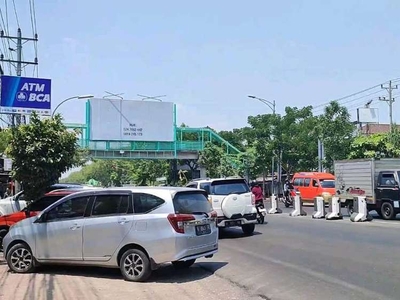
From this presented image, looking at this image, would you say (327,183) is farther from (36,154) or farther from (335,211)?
(36,154)

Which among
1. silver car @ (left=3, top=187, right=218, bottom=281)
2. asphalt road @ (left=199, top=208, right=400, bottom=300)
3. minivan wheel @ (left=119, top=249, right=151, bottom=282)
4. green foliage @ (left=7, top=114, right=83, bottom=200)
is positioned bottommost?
asphalt road @ (left=199, top=208, right=400, bottom=300)

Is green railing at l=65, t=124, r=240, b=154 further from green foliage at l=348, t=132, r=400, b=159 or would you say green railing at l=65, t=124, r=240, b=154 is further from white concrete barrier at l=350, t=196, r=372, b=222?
white concrete barrier at l=350, t=196, r=372, b=222

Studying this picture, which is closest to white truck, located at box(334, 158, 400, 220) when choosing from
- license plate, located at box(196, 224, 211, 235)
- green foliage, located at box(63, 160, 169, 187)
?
license plate, located at box(196, 224, 211, 235)

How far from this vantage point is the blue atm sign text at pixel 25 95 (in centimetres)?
2292

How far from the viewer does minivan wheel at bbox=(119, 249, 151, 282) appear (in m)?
9.43

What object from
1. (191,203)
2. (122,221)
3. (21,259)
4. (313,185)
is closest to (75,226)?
(122,221)

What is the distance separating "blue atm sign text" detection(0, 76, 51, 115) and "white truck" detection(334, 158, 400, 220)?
1450 cm

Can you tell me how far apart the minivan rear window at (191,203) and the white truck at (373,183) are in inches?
534

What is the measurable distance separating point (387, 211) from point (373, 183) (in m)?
1.37

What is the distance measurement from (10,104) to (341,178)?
16.2 m

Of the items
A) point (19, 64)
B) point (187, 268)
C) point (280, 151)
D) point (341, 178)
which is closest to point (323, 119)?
point (280, 151)

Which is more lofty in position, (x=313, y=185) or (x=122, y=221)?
(x=313, y=185)

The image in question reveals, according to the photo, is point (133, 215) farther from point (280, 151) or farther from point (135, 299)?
point (280, 151)

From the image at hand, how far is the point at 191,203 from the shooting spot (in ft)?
33.3
